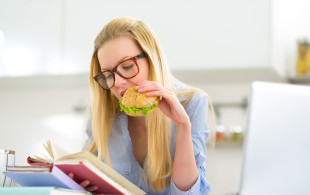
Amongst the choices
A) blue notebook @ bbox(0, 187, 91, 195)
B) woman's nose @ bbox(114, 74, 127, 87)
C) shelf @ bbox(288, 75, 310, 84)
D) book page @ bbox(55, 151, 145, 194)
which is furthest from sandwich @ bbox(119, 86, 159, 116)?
shelf @ bbox(288, 75, 310, 84)

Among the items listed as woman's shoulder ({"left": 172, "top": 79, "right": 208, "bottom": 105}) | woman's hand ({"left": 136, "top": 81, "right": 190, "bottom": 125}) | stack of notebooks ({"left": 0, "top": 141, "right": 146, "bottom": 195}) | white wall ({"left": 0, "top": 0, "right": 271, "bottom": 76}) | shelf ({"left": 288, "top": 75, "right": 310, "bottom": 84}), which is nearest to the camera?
stack of notebooks ({"left": 0, "top": 141, "right": 146, "bottom": 195})

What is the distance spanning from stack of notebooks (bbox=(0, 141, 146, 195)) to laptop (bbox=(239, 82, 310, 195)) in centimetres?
39

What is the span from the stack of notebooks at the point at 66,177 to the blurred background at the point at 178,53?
1.46m

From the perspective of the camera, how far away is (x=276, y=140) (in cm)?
93

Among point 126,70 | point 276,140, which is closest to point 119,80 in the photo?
point 126,70

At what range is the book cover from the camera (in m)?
1.04

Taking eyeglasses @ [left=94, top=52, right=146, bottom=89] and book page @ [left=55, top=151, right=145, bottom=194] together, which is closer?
book page @ [left=55, top=151, right=145, bottom=194]

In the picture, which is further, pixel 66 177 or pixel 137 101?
pixel 137 101

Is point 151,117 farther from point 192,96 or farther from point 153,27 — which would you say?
point 153,27

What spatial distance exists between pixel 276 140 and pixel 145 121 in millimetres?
943

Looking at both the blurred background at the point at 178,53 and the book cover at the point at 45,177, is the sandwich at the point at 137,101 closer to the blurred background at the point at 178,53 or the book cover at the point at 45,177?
the book cover at the point at 45,177

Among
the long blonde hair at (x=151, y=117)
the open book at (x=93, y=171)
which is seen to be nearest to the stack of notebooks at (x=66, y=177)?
the open book at (x=93, y=171)

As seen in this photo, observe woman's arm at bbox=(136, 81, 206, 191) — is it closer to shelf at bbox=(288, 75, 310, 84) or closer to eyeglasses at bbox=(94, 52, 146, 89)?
eyeglasses at bbox=(94, 52, 146, 89)

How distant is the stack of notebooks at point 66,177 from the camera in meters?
1.03
